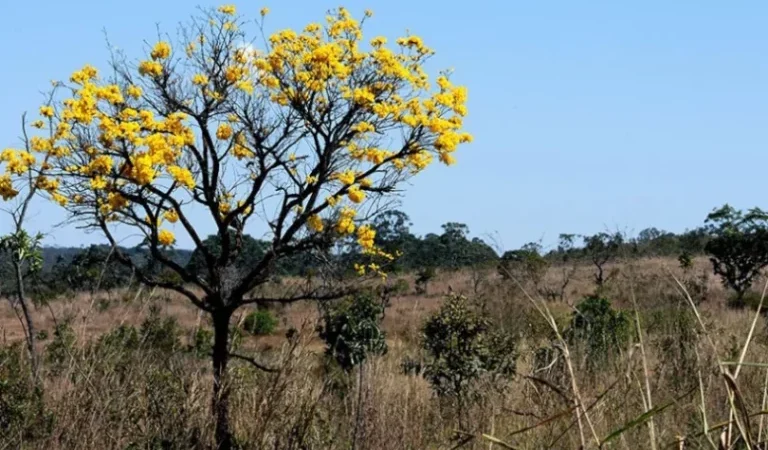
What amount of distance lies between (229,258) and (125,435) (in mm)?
6215

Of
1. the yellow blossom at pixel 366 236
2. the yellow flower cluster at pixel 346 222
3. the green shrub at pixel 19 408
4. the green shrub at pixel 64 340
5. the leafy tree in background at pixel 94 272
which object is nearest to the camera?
the green shrub at pixel 64 340

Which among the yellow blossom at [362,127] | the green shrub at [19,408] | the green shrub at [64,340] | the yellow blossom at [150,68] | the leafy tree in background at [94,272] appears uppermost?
the yellow blossom at [150,68]

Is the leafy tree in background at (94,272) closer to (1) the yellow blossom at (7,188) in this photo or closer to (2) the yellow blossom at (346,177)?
(1) the yellow blossom at (7,188)

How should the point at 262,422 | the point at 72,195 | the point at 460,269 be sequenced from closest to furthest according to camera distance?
the point at 262,422 < the point at 72,195 < the point at 460,269

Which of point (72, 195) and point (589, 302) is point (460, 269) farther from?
point (72, 195)

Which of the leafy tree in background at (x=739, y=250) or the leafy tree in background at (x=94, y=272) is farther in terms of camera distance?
the leafy tree in background at (x=739, y=250)

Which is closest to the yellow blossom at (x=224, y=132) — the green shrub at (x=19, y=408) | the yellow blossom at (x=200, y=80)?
the yellow blossom at (x=200, y=80)

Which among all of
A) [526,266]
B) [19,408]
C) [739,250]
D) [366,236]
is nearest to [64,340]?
[19,408]

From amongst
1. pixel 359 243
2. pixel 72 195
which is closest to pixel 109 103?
pixel 72 195

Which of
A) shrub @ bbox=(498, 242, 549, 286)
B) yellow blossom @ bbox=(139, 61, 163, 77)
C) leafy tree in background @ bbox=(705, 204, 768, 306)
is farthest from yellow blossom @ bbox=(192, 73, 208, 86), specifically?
leafy tree in background @ bbox=(705, 204, 768, 306)

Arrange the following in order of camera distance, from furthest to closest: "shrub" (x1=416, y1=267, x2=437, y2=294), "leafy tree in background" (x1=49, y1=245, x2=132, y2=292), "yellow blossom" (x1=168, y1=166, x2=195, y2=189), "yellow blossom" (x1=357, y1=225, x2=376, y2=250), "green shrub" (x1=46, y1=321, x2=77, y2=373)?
"shrub" (x1=416, y1=267, x2=437, y2=294) → "yellow blossom" (x1=357, y1=225, x2=376, y2=250) → "yellow blossom" (x1=168, y1=166, x2=195, y2=189) → "leafy tree in background" (x1=49, y1=245, x2=132, y2=292) → "green shrub" (x1=46, y1=321, x2=77, y2=373)

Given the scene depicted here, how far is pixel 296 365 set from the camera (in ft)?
9.71

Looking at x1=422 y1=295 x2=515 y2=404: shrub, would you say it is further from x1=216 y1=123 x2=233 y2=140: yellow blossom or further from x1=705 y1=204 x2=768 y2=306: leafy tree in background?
x1=705 y1=204 x2=768 y2=306: leafy tree in background

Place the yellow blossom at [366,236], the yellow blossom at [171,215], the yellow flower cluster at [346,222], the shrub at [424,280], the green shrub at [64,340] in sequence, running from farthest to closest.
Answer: the shrub at [424,280] → the yellow blossom at [366,236] → the yellow flower cluster at [346,222] → the yellow blossom at [171,215] → the green shrub at [64,340]
